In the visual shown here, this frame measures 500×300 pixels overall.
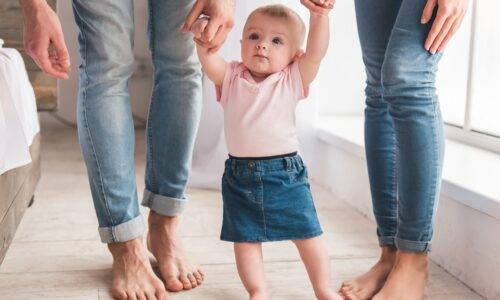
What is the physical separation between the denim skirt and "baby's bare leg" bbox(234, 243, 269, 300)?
0.02 meters

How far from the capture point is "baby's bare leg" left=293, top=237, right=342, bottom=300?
3.79ft

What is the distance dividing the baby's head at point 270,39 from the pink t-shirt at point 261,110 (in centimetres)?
2

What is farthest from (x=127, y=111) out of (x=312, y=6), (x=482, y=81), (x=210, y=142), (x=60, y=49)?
(x=482, y=81)

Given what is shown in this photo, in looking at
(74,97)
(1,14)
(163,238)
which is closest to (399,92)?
(163,238)

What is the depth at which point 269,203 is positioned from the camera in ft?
3.73

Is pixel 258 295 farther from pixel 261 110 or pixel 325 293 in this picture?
pixel 261 110

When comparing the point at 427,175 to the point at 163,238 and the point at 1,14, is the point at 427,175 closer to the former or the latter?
the point at 163,238

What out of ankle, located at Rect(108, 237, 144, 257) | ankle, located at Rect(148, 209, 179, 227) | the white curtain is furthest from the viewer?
the white curtain

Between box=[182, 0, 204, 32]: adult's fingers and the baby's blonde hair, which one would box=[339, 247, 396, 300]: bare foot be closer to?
the baby's blonde hair

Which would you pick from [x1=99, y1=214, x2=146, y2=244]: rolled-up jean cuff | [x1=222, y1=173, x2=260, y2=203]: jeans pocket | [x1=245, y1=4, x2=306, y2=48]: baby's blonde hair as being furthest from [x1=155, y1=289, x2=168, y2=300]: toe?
[x1=245, y1=4, x2=306, y2=48]: baby's blonde hair

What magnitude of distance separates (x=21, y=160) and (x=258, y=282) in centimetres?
56

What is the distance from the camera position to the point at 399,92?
1.08m

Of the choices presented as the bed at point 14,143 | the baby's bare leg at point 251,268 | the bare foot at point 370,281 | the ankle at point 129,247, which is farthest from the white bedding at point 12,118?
the bare foot at point 370,281

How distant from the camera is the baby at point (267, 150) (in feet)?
3.74
